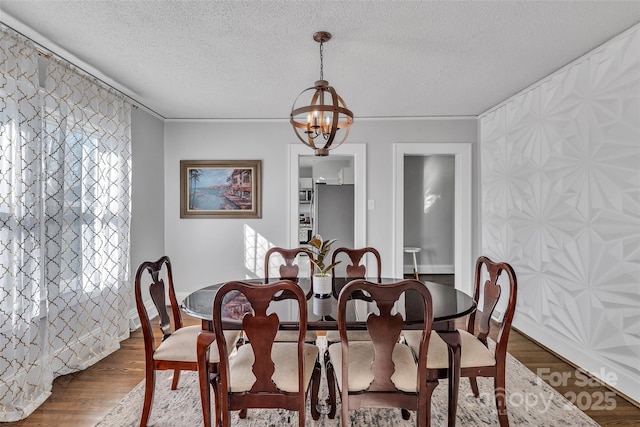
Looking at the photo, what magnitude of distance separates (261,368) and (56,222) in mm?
2077

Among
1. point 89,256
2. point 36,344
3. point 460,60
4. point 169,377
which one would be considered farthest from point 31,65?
point 460,60

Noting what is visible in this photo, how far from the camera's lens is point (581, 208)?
105 inches

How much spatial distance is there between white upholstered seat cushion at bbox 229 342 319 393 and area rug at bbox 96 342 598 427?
0.47 meters

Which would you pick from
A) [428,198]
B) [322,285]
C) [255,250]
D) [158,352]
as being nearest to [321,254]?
[322,285]

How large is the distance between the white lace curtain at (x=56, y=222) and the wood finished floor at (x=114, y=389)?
10 centimetres

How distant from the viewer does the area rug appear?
2002mm

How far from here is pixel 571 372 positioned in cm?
260

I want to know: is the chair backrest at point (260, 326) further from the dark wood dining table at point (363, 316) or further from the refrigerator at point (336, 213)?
the refrigerator at point (336, 213)

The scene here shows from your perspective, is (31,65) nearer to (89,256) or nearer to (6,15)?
(6,15)

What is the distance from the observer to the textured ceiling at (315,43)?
1996 mm

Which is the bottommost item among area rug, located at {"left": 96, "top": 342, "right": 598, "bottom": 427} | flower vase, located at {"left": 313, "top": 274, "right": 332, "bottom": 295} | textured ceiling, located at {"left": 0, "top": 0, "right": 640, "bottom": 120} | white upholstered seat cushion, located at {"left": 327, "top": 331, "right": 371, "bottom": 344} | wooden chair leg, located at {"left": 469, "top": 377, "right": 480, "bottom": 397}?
area rug, located at {"left": 96, "top": 342, "right": 598, "bottom": 427}

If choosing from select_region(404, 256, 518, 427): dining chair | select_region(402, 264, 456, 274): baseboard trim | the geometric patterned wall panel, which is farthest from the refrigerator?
select_region(404, 256, 518, 427): dining chair

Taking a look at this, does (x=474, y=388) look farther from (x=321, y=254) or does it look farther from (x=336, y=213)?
(x=336, y=213)

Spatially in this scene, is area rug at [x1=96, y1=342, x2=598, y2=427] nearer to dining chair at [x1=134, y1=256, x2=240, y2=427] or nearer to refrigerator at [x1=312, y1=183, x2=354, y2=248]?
dining chair at [x1=134, y1=256, x2=240, y2=427]
